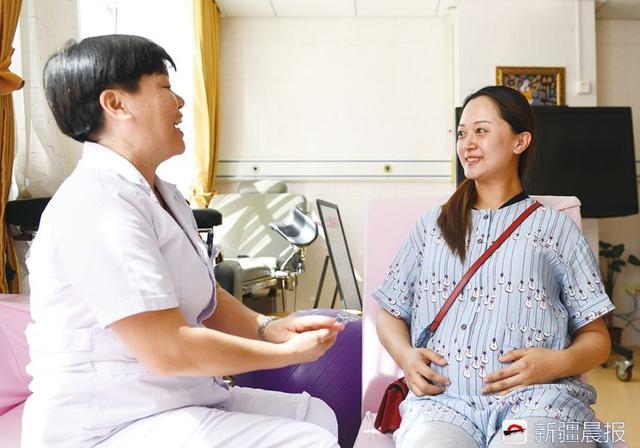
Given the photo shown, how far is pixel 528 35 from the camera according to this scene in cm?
438

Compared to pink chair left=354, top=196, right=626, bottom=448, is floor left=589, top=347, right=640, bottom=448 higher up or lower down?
lower down

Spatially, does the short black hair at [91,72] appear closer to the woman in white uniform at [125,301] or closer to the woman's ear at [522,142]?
the woman in white uniform at [125,301]

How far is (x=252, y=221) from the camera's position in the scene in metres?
4.33

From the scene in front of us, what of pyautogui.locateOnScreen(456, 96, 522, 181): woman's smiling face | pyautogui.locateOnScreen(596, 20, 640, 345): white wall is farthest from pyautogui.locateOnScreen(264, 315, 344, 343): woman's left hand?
pyautogui.locateOnScreen(596, 20, 640, 345): white wall

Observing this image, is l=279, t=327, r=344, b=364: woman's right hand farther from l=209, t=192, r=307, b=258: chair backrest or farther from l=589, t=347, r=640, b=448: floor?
l=209, t=192, r=307, b=258: chair backrest

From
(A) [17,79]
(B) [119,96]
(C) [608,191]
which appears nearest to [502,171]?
(B) [119,96]

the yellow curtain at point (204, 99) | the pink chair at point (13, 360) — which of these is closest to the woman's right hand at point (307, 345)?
the pink chair at point (13, 360)

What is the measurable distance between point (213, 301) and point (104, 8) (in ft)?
10.3

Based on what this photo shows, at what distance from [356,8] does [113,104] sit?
4.05 metres

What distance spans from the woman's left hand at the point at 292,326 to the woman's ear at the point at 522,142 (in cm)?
75

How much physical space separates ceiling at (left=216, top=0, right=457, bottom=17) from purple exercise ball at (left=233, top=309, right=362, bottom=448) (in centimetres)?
354

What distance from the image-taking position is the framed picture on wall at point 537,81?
171 inches

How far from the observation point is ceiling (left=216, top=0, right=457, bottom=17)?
4.57 m

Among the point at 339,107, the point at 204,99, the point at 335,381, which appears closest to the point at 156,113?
the point at 335,381
